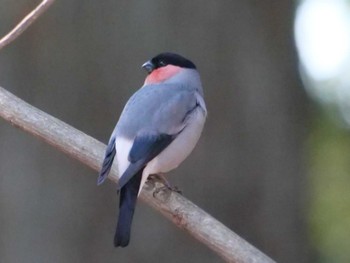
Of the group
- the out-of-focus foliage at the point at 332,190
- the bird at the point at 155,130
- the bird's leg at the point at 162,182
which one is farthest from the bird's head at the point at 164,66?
the out-of-focus foliage at the point at 332,190

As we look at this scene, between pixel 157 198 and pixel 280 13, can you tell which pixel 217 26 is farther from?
pixel 157 198

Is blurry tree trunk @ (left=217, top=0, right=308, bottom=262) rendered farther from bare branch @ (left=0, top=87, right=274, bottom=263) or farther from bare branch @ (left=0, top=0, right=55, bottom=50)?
bare branch @ (left=0, top=0, right=55, bottom=50)

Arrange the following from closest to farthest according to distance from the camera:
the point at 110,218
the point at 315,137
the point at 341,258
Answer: the point at 110,218, the point at 315,137, the point at 341,258

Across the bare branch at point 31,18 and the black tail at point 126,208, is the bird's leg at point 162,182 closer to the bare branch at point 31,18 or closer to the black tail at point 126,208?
the black tail at point 126,208

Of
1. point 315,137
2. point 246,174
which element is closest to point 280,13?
point 246,174

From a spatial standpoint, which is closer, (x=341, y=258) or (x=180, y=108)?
(x=180, y=108)

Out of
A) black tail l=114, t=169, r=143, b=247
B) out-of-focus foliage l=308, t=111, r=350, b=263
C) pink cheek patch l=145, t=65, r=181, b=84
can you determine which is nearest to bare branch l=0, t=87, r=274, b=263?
black tail l=114, t=169, r=143, b=247
